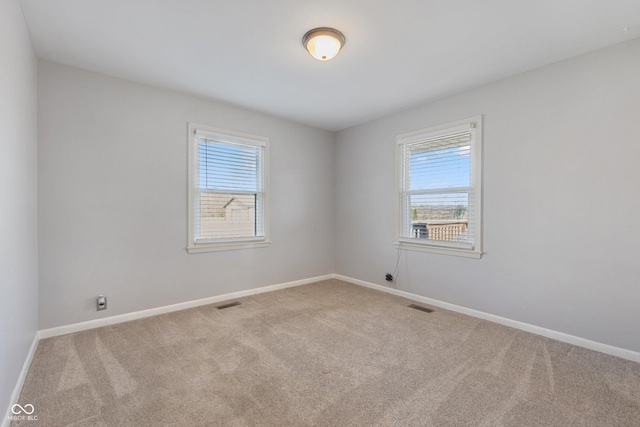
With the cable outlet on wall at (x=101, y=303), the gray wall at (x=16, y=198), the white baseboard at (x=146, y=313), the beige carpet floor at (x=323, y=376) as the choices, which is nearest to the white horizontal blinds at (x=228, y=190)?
the white baseboard at (x=146, y=313)

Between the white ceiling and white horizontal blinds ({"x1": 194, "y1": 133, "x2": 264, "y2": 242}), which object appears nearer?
the white ceiling

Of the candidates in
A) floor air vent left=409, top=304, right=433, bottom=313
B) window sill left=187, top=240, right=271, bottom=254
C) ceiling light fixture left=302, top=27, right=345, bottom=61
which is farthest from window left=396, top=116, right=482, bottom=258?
window sill left=187, top=240, right=271, bottom=254

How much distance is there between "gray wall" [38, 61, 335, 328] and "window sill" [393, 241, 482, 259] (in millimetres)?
2029

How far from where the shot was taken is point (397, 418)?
168cm

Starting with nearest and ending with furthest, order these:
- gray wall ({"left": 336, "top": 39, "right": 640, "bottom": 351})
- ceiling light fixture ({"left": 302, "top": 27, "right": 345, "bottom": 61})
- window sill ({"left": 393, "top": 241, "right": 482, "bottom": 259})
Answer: ceiling light fixture ({"left": 302, "top": 27, "right": 345, "bottom": 61})
gray wall ({"left": 336, "top": 39, "right": 640, "bottom": 351})
window sill ({"left": 393, "top": 241, "right": 482, "bottom": 259})

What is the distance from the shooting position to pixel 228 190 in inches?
152

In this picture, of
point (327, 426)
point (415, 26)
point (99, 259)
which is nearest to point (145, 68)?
point (99, 259)

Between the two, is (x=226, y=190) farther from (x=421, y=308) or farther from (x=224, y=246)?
(x=421, y=308)

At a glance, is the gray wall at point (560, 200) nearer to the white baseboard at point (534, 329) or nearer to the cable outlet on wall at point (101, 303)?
the white baseboard at point (534, 329)

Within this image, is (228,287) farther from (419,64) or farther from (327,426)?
(419,64)

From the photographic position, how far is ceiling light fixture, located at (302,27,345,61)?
2246 millimetres

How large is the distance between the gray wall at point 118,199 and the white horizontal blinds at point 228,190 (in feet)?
0.72

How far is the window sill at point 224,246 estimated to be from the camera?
356 cm

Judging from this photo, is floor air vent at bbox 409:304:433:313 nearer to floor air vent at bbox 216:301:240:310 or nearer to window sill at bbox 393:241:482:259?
window sill at bbox 393:241:482:259
